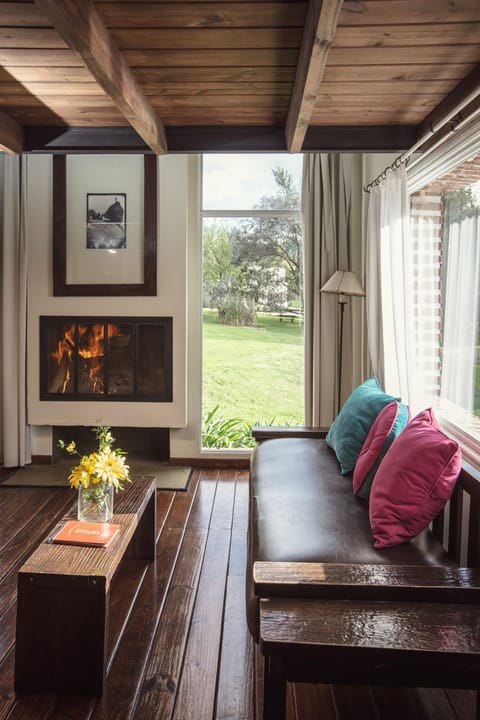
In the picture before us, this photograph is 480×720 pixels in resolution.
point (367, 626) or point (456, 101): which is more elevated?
point (456, 101)

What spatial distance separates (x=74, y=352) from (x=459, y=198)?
3.16 meters

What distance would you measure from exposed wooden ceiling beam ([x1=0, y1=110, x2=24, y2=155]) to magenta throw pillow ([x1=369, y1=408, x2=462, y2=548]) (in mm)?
2274

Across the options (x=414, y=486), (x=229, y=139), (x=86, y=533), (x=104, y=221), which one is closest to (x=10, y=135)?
(x=229, y=139)

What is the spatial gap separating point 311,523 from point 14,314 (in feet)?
10.8

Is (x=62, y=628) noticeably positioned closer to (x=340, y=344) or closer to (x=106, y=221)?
(x=340, y=344)

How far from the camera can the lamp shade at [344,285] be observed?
13.2 feet

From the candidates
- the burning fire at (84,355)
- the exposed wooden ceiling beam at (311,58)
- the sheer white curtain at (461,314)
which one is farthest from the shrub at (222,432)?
the exposed wooden ceiling beam at (311,58)

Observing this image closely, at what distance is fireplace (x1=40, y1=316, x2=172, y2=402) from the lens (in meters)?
4.54

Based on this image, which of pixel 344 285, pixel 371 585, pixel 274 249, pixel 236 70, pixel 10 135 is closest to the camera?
pixel 371 585

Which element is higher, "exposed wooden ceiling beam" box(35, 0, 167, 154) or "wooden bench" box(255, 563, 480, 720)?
"exposed wooden ceiling beam" box(35, 0, 167, 154)

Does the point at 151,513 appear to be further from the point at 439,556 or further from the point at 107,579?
the point at 439,556

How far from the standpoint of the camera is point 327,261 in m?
4.46

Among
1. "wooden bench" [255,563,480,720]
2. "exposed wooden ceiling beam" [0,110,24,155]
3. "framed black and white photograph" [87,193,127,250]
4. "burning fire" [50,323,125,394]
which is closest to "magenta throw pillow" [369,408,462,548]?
"wooden bench" [255,563,480,720]

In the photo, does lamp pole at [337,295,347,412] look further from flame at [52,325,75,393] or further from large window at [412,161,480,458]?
flame at [52,325,75,393]
